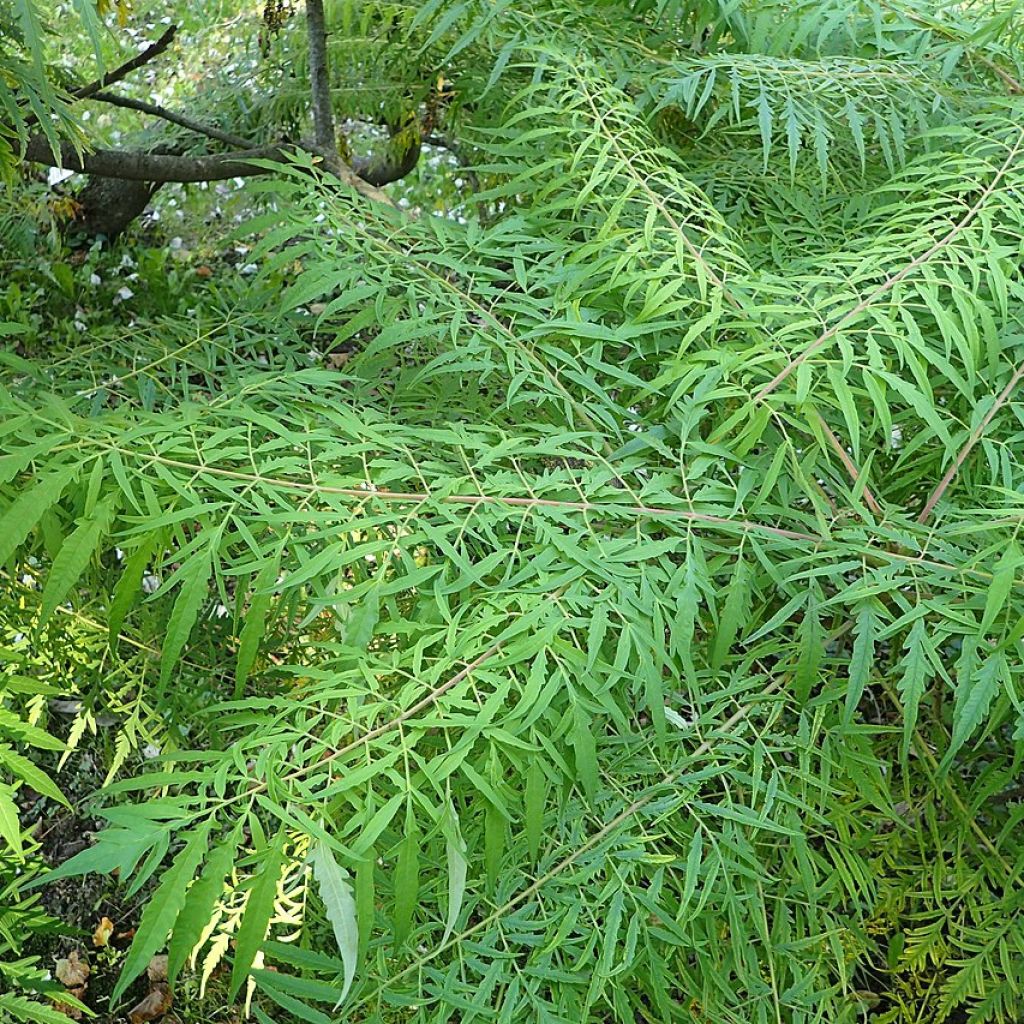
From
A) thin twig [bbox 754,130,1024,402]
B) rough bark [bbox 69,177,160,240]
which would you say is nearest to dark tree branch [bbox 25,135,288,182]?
thin twig [bbox 754,130,1024,402]

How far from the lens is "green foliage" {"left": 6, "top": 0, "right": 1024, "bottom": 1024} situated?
2.22ft

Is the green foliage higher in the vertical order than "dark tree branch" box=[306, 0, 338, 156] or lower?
lower

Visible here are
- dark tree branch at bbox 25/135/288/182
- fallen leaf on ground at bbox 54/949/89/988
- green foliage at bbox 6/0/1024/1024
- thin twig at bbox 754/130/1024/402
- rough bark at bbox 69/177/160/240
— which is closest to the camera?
green foliage at bbox 6/0/1024/1024

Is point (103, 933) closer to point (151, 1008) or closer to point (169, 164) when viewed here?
point (151, 1008)

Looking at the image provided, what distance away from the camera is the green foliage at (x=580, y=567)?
2.22ft

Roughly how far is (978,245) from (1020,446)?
171 mm

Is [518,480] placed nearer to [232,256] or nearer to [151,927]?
[151,927]

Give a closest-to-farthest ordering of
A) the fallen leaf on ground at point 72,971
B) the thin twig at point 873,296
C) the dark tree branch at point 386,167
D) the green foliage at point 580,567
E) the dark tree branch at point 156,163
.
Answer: the green foliage at point 580,567
the thin twig at point 873,296
the dark tree branch at point 156,163
the fallen leaf on ground at point 72,971
the dark tree branch at point 386,167

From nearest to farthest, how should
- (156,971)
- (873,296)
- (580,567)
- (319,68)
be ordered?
(580,567) → (873,296) → (319,68) → (156,971)

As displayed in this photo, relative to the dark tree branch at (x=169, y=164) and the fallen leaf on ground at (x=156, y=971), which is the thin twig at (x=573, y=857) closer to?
the dark tree branch at (x=169, y=164)

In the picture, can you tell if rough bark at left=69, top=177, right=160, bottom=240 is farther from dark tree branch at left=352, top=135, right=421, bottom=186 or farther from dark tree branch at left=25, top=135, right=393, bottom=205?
dark tree branch at left=25, top=135, right=393, bottom=205

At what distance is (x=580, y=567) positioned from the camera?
2.46 feet

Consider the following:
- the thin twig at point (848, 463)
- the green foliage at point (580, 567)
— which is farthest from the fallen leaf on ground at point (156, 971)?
the thin twig at point (848, 463)

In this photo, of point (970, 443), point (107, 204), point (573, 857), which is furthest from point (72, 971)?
point (107, 204)
